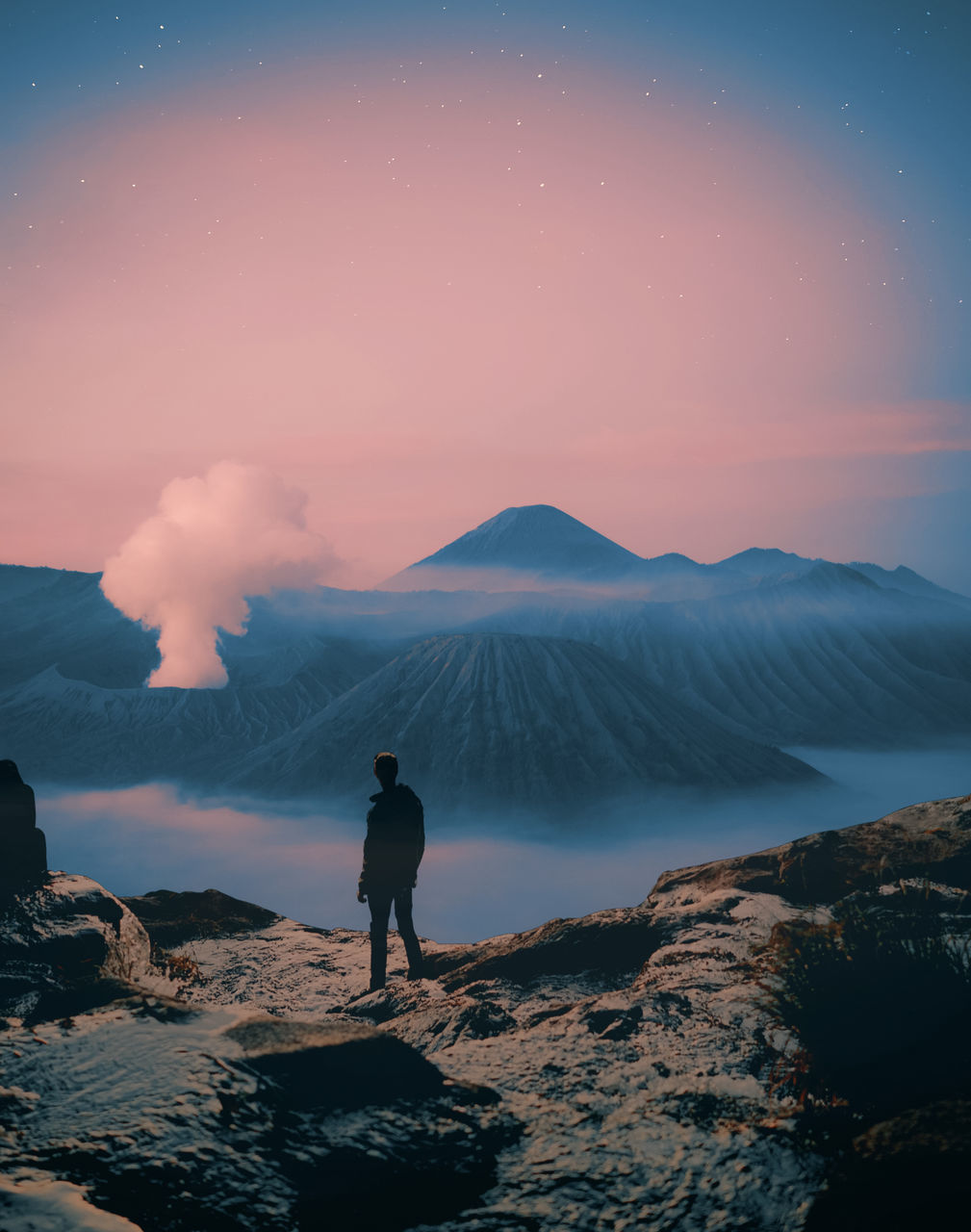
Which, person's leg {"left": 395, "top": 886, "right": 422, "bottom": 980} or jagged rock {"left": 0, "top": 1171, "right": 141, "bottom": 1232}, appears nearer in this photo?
jagged rock {"left": 0, "top": 1171, "right": 141, "bottom": 1232}

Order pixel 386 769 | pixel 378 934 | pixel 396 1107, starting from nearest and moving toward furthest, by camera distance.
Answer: pixel 396 1107, pixel 386 769, pixel 378 934

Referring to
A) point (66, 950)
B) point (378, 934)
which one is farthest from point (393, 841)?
point (66, 950)

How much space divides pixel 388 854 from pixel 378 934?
2.96 feet

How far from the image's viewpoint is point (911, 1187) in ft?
10.4

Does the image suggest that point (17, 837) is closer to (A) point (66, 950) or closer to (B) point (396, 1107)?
(A) point (66, 950)

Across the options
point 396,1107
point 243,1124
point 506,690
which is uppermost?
point 506,690

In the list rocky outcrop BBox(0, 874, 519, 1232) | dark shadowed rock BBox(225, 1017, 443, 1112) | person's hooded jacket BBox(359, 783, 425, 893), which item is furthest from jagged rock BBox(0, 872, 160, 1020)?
person's hooded jacket BBox(359, 783, 425, 893)

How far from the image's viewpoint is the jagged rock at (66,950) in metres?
5.56

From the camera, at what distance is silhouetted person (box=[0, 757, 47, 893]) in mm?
7422

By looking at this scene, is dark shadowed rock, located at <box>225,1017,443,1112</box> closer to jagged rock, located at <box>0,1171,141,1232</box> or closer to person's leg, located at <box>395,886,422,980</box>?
jagged rock, located at <box>0,1171,141,1232</box>

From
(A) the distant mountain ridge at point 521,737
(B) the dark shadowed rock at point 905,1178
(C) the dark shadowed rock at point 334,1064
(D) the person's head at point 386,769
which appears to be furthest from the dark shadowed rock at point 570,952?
(A) the distant mountain ridge at point 521,737

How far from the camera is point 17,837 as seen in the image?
759 cm

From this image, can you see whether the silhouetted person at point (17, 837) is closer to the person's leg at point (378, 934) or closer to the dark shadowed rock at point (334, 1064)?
the person's leg at point (378, 934)

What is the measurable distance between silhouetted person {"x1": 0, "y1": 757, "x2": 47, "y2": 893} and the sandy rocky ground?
44cm
